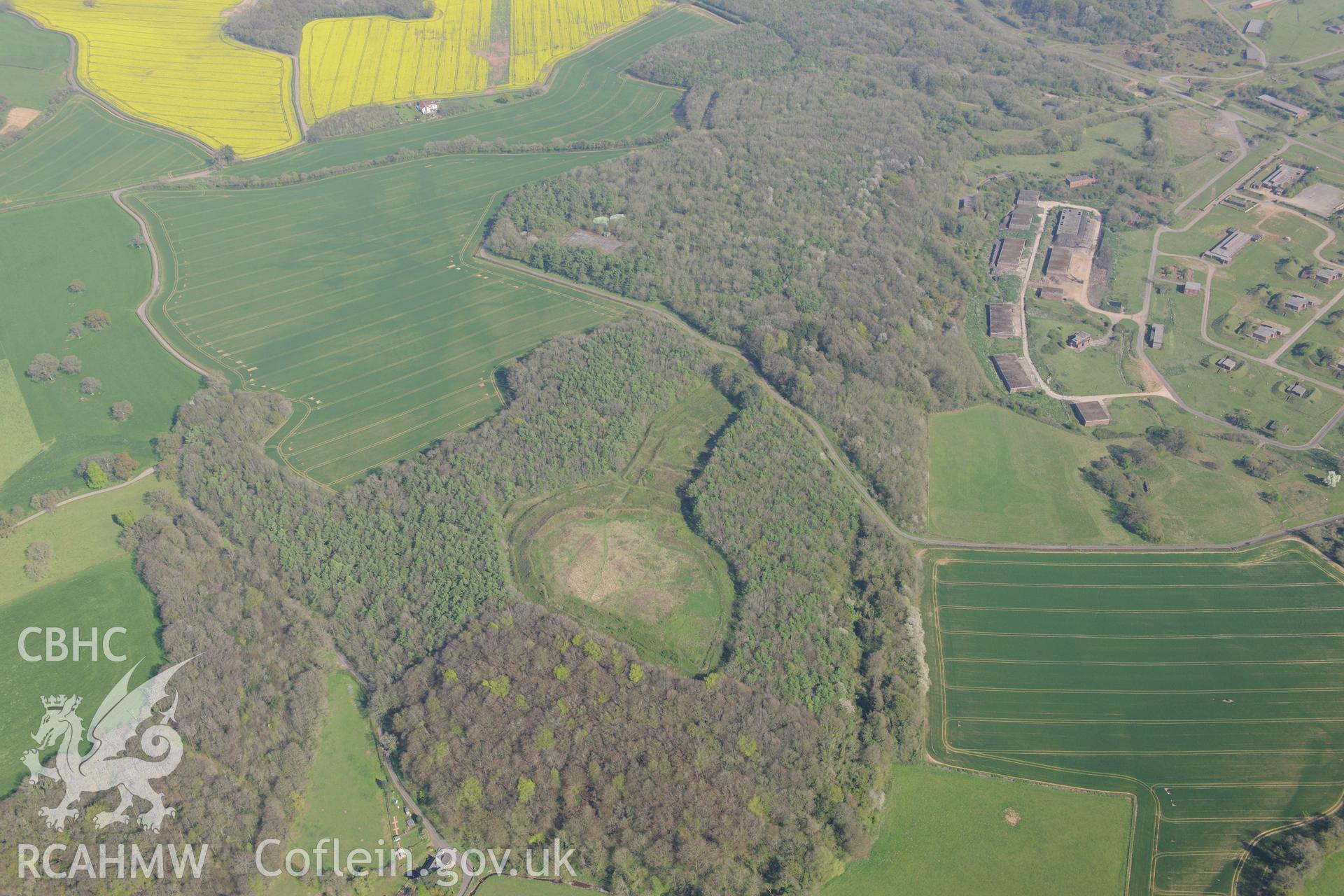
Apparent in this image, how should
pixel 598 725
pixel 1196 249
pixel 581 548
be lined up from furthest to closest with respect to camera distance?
pixel 1196 249, pixel 581 548, pixel 598 725

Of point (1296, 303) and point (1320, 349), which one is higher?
point (1296, 303)

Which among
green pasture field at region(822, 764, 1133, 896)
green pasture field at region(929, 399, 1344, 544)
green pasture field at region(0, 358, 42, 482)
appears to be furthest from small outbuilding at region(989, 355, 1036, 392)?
green pasture field at region(0, 358, 42, 482)

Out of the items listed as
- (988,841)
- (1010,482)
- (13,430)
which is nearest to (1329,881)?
(988,841)

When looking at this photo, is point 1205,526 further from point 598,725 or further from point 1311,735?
point 598,725

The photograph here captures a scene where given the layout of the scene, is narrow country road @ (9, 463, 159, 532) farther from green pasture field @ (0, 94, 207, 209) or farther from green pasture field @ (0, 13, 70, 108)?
green pasture field @ (0, 13, 70, 108)

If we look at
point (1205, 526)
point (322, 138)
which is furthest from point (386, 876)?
point (322, 138)

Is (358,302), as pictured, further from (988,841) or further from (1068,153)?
(1068,153)

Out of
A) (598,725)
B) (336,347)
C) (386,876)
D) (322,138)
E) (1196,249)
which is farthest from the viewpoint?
(322,138)
